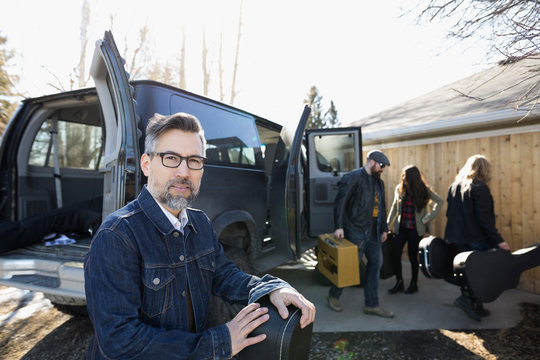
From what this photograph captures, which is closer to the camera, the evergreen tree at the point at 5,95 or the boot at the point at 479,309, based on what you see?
the boot at the point at 479,309

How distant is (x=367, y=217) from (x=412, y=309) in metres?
1.42

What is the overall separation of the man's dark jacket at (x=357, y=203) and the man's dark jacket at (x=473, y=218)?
0.92 meters

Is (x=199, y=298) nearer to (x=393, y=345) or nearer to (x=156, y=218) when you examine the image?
(x=156, y=218)

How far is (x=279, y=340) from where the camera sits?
1.08 metres

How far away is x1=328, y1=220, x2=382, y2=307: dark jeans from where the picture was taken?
12.9ft

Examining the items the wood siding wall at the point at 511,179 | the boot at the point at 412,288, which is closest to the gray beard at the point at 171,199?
the boot at the point at 412,288

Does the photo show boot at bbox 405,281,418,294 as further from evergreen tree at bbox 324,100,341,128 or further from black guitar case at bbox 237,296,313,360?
evergreen tree at bbox 324,100,341,128

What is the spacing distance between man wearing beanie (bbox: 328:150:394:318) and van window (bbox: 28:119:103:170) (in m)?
3.42

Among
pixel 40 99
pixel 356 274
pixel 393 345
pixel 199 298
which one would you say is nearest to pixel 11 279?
pixel 40 99

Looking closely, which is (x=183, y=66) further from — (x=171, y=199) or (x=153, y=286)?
(x=153, y=286)

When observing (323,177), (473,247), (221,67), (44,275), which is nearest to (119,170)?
(44,275)

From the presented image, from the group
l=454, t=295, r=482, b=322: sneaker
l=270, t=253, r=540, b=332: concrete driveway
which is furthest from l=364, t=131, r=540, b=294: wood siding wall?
l=454, t=295, r=482, b=322: sneaker

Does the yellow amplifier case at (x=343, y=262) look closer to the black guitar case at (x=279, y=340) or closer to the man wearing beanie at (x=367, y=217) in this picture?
the man wearing beanie at (x=367, y=217)

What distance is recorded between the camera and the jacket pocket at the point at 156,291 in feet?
3.89
